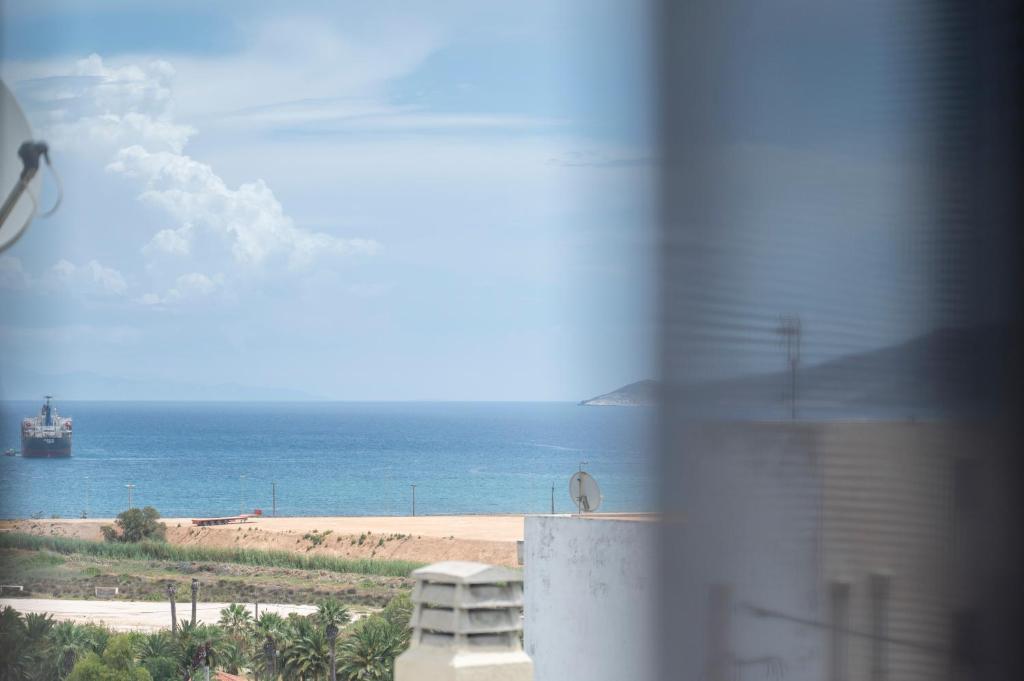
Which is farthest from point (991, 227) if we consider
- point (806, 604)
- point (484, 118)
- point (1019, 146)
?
point (484, 118)

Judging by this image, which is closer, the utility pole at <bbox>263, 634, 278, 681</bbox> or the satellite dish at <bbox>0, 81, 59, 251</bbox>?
the satellite dish at <bbox>0, 81, 59, 251</bbox>

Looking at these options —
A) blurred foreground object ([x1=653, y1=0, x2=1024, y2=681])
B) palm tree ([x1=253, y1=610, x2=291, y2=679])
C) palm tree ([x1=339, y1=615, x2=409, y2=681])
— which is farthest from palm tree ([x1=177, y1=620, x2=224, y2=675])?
blurred foreground object ([x1=653, y1=0, x2=1024, y2=681])

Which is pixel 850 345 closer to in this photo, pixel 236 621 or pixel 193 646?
pixel 193 646

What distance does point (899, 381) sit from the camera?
104 cm

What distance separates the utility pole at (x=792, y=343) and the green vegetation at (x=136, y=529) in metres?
16.3

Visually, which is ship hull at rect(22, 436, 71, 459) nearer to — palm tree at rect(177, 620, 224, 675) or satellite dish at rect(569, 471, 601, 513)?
satellite dish at rect(569, 471, 601, 513)

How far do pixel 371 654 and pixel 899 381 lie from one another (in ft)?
26.9

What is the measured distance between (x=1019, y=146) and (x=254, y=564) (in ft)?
61.7

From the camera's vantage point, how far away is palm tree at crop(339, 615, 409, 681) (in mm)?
8641

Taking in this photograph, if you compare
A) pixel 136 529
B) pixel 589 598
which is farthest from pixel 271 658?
pixel 136 529

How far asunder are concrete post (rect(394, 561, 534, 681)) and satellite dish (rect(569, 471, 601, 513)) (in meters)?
1.72

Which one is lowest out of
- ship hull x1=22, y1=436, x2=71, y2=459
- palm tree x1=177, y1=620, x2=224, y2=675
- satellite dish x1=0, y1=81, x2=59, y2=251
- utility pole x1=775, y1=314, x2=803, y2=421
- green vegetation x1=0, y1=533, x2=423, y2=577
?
green vegetation x1=0, y1=533, x2=423, y2=577

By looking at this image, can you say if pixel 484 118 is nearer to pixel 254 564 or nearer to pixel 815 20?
pixel 254 564

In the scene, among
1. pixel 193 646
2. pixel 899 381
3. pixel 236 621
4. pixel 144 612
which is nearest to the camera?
pixel 899 381
